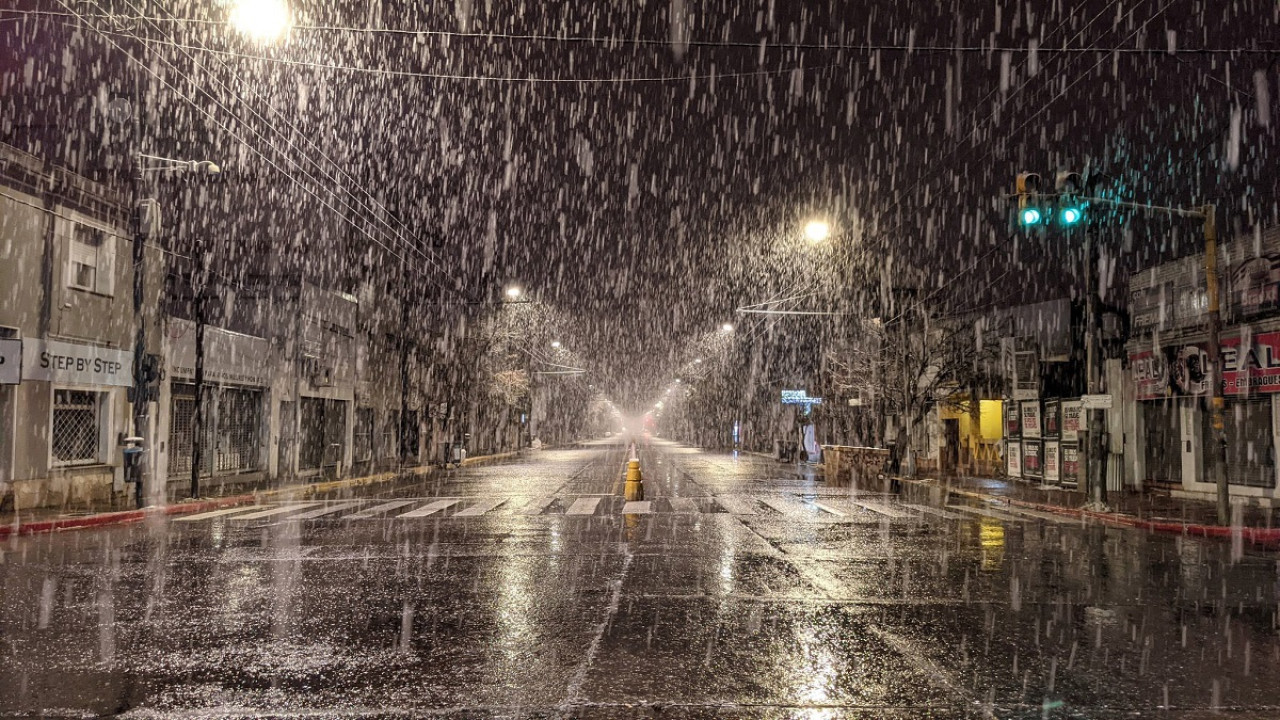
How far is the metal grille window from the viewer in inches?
1742

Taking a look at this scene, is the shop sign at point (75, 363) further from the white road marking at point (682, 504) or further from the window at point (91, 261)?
the white road marking at point (682, 504)

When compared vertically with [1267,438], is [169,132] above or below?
above

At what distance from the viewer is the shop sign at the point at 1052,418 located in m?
26.7

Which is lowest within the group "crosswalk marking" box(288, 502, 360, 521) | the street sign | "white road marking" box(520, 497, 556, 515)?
"crosswalk marking" box(288, 502, 360, 521)

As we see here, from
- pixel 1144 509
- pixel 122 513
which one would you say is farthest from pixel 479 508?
pixel 1144 509

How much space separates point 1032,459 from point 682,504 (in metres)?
13.6

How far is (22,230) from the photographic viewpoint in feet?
65.5

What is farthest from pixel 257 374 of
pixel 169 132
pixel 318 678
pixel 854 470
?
pixel 318 678

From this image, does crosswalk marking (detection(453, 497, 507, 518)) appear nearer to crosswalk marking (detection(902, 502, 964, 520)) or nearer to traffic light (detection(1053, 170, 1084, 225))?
crosswalk marking (detection(902, 502, 964, 520))

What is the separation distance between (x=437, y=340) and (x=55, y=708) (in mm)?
44676

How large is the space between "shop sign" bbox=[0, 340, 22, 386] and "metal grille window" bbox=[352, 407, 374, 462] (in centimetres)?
2385

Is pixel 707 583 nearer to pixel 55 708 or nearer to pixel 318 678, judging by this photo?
pixel 318 678

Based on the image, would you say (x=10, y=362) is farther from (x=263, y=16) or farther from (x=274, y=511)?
(x=263, y=16)

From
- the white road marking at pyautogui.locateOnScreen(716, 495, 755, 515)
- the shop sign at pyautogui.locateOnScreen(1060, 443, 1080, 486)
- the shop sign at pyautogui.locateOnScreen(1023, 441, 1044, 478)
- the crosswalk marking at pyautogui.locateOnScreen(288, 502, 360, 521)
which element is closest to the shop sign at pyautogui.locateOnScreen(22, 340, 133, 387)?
the crosswalk marking at pyautogui.locateOnScreen(288, 502, 360, 521)
